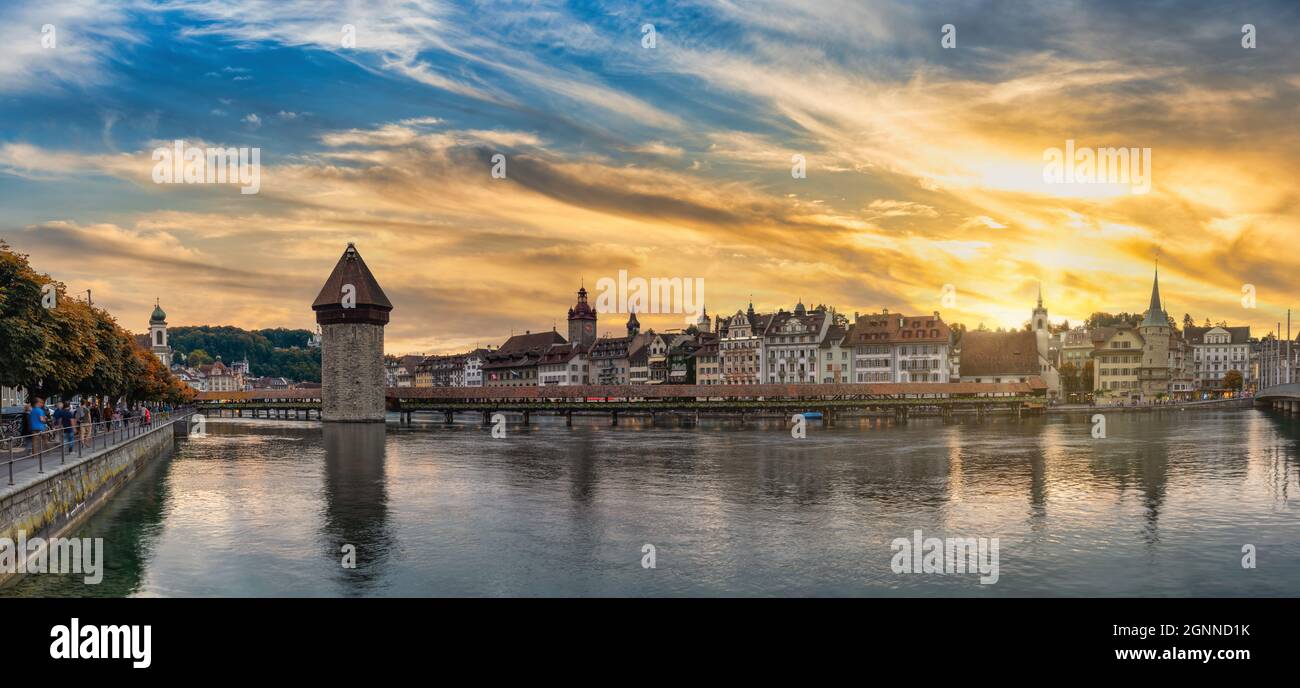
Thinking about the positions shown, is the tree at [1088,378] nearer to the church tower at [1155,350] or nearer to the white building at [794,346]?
the church tower at [1155,350]

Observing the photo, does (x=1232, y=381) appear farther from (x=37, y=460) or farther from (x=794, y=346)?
(x=37, y=460)

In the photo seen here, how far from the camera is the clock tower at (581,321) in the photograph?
15212cm

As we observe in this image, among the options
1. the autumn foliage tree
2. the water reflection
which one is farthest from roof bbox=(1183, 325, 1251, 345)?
the autumn foliage tree

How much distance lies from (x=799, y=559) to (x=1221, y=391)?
518 ft

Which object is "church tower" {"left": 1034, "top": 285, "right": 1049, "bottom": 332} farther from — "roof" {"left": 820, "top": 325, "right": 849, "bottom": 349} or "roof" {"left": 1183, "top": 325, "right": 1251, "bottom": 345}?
"roof" {"left": 1183, "top": 325, "right": 1251, "bottom": 345}

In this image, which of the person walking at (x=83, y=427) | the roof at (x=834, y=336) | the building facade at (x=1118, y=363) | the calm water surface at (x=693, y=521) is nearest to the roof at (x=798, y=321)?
the roof at (x=834, y=336)

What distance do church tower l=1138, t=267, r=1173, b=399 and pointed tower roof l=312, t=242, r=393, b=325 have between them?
103m

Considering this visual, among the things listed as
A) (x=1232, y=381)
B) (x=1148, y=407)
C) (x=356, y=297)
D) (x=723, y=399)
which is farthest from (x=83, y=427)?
(x=1232, y=381)

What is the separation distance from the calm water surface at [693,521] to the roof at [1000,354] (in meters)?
61.8

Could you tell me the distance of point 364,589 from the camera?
17.5m

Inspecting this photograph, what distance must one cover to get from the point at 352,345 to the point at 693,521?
65.1 metres

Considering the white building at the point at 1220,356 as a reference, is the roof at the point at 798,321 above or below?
above

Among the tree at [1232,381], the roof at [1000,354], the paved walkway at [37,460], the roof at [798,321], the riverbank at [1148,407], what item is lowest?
the riverbank at [1148,407]
